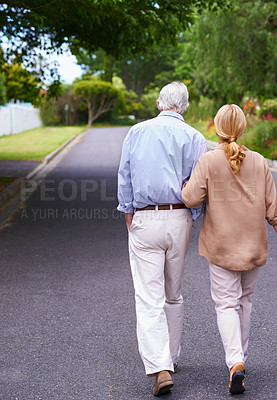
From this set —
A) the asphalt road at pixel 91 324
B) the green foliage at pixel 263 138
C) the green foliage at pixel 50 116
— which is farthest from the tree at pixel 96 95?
the asphalt road at pixel 91 324

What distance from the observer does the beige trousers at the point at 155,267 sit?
335 centimetres

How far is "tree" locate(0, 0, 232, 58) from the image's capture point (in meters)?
9.94

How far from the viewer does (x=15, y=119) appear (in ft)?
118

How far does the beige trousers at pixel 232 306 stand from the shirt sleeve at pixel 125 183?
0.68 metres

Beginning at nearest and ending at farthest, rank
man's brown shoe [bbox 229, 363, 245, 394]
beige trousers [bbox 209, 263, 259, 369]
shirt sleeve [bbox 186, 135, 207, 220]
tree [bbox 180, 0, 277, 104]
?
man's brown shoe [bbox 229, 363, 245, 394], beige trousers [bbox 209, 263, 259, 369], shirt sleeve [bbox 186, 135, 207, 220], tree [bbox 180, 0, 277, 104]

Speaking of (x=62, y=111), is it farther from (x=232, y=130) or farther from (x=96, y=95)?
(x=232, y=130)

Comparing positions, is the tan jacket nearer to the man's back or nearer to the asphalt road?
the man's back

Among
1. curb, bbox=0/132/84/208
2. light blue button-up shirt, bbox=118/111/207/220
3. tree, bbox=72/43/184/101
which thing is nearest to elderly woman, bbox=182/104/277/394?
light blue button-up shirt, bbox=118/111/207/220

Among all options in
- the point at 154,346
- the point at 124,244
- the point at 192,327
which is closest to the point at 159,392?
the point at 154,346

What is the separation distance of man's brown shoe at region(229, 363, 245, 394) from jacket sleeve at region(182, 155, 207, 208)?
1.01m

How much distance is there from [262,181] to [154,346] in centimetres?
122

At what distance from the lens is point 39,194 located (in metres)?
11.8

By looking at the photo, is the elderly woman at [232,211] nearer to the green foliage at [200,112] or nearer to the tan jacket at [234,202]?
the tan jacket at [234,202]

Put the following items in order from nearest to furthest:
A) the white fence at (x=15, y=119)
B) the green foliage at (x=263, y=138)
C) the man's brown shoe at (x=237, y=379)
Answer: the man's brown shoe at (x=237, y=379) < the green foliage at (x=263, y=138) < the white fence at (x=15, y=119)
